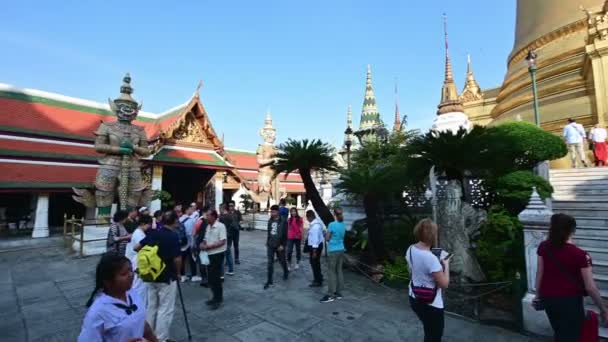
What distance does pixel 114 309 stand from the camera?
1673 millimetres

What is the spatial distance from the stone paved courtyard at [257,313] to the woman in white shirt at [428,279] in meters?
1.38

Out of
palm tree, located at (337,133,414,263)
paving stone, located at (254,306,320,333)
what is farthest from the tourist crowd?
palm tree, located at (337,133,414,263)

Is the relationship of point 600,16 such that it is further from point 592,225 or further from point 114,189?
point 114,189

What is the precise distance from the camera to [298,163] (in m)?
7.86

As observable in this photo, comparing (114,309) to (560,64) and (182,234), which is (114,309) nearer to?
(182,234)

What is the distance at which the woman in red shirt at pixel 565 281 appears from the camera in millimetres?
2307

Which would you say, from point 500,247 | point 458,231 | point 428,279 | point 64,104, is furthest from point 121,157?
point 500,247

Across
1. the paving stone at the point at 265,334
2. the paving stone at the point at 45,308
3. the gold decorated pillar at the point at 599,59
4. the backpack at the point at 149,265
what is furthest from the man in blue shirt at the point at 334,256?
the gold decorated pillar at the point at 599,59

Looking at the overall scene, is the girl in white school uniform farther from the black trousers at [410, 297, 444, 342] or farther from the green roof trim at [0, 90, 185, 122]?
the green roof trim at [0, 90, 185, 122]

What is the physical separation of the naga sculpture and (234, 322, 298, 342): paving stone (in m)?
8.44

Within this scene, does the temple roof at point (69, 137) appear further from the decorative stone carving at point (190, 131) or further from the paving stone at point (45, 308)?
the paving stone at point (45, 308)

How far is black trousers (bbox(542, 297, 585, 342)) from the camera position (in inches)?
92.2

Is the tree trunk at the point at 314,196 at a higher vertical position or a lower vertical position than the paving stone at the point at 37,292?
higher

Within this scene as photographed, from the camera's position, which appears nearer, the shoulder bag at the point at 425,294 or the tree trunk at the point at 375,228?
the shoulder bag at the point at 425,294
